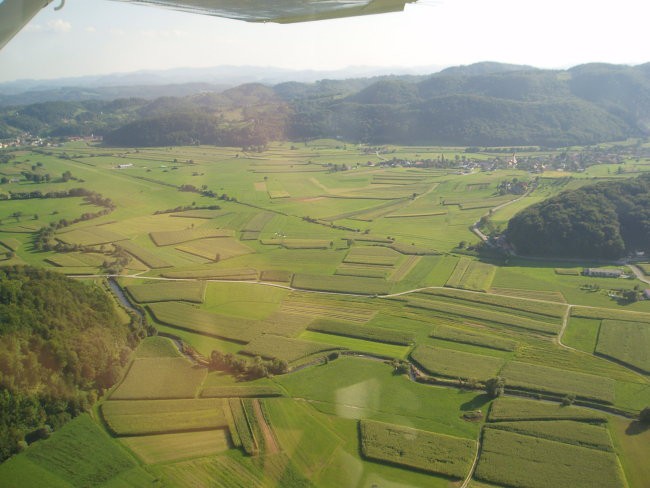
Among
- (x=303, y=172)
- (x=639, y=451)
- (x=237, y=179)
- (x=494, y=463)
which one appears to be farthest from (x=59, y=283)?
(x=303, y=172)

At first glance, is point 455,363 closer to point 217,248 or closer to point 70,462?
point 70,462

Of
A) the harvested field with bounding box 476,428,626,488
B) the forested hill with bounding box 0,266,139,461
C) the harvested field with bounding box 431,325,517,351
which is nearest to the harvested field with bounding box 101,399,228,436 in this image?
the forested hill with bounding box 0,266,139,461

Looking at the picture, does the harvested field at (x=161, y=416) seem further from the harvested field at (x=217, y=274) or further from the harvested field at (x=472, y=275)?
the harvested field at (x=472, y=275)

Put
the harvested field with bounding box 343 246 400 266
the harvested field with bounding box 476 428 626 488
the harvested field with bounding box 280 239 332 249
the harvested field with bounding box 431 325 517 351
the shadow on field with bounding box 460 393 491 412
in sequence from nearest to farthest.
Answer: the harvested field with bounding box 476 428 626 488 → the shadow on field with bounding box 460 393 491 412 → the harvested field with bounding box 431 325 517 351 → the harvested field with bounding box 343 246 400 266 → the harvested field with bounding box 280 239 332 249

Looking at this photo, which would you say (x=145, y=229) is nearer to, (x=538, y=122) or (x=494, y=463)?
(x=494, y=463)

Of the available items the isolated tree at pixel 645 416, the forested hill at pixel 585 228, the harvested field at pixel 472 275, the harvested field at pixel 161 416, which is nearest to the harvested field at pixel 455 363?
the isolated tree at pixel 645 416

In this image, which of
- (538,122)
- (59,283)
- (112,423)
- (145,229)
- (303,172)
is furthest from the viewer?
(538,122)

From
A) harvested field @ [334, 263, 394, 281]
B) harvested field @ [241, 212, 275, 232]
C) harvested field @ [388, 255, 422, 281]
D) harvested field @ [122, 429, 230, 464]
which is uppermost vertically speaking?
harvested field @ [241, 212, 275, 232]

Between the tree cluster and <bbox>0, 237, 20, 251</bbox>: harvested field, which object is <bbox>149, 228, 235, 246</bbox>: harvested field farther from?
the tree cluster
